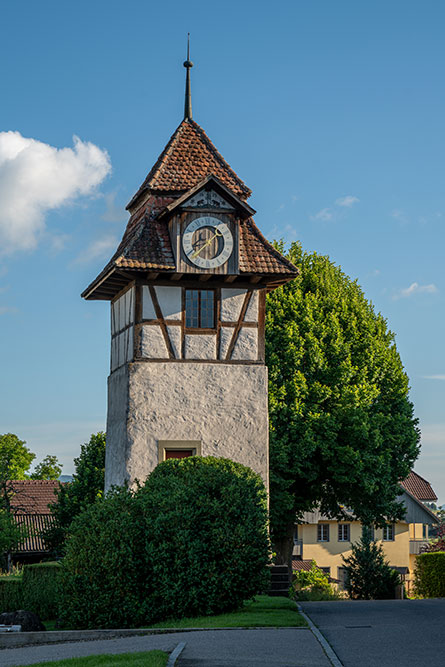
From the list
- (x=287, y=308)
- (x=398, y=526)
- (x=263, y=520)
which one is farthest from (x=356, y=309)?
(x=398, y=526)

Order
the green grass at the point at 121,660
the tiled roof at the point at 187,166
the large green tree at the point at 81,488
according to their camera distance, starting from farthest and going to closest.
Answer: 1. the large green tree at the point at 81,488
2. the tiled roof at the point at 187,166
3. the green grass at the point at 121,660

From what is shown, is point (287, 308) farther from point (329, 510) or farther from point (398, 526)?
point (398, 526)

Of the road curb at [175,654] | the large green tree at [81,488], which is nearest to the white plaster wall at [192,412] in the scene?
the road curb at [175,654]

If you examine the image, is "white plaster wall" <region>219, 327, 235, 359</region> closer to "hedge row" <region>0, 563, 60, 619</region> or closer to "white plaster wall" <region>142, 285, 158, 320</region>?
"white plaster wall" <region>142, 285, 158, 320</region>

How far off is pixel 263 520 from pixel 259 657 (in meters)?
6.79

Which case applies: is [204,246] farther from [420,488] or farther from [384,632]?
[420,488]

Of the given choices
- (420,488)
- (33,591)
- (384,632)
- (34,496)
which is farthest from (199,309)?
(420,488)

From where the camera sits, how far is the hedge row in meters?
25.0

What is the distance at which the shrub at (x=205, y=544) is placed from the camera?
18938mm

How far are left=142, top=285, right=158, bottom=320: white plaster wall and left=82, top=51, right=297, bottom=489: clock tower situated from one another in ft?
0.09

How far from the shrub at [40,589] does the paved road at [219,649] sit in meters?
7.92

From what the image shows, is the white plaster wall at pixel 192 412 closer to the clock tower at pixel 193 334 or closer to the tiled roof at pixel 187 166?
the clock tower at pixel 193 334

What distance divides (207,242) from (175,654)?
14.4m

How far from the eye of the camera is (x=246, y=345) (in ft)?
86.5
